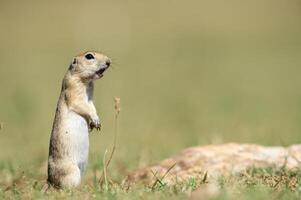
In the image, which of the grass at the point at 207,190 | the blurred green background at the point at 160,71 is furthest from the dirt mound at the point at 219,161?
the blurred green background at the point at 160,71

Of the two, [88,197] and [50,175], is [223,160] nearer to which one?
[50,175]

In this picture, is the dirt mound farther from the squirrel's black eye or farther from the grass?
the squirrel's black eye

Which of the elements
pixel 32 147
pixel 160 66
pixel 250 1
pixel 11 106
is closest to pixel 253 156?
pixel 32 147

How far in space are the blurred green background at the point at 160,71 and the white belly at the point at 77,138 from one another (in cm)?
233

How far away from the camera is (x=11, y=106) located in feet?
53.8

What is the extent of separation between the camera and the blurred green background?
12.8 m

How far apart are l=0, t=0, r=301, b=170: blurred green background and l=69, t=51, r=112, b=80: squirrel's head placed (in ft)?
7.36

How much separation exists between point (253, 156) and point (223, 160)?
314mm

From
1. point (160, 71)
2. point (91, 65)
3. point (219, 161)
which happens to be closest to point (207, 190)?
point (91, 65)

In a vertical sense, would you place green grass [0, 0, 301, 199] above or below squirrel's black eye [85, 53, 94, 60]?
below

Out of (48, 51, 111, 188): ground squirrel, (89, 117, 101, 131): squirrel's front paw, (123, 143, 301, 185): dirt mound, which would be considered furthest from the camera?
(123, 143, 301, 185): dirt mound

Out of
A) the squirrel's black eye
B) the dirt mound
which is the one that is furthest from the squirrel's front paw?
the dirt mound

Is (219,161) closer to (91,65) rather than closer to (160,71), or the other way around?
(91,65)

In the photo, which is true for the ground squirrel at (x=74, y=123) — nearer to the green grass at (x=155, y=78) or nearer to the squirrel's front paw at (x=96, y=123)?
the squirrel's front paw at (x=96, y=123)
